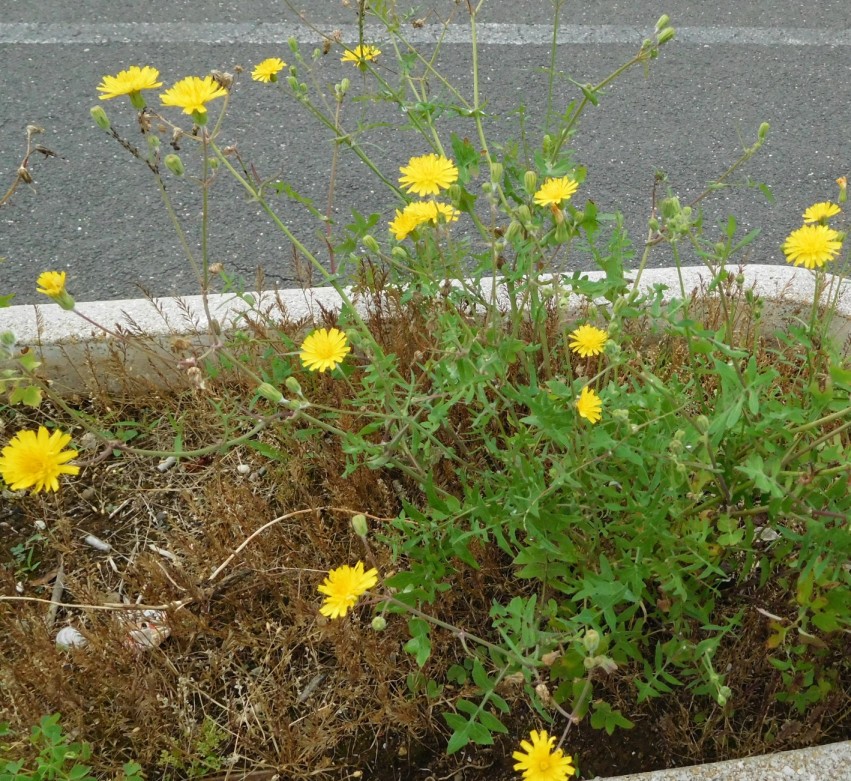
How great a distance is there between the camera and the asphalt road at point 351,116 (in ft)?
8.98

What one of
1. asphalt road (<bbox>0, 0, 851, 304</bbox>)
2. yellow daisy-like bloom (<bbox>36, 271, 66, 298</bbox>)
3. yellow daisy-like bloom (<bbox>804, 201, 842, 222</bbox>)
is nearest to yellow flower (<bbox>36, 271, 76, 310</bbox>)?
yellow daisy-like bloom (<bbox>36, 271, 66, 298</bbox>)

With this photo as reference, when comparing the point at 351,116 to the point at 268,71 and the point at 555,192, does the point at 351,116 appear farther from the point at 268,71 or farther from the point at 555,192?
the point at 555,192

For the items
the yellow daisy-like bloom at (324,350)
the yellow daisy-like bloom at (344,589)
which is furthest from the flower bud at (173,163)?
A: the yellow daisy-like bloom at (344,589)

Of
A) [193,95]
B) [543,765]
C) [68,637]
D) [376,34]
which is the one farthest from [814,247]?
[376,34]

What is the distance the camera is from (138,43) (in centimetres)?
358

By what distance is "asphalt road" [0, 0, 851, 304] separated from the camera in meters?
2.74

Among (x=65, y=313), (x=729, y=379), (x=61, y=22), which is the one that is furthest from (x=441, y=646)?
(x=61, y=22)

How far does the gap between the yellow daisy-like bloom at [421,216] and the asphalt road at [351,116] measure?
1033 millimetres

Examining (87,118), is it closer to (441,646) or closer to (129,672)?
(129,672)

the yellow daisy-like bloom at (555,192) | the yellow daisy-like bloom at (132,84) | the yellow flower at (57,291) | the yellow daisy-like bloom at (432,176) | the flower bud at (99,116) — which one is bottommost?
the yellow flower at (57,291)

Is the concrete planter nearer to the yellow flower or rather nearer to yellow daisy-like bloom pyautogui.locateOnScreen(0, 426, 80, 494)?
the yellow flower

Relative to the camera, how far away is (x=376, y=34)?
12.1 ft

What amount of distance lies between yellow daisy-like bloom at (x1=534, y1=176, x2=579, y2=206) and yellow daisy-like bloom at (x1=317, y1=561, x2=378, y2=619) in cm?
73

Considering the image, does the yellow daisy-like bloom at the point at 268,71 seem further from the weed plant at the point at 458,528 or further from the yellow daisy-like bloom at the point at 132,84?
the yellow daisy-like bloom at the point at 132,84
